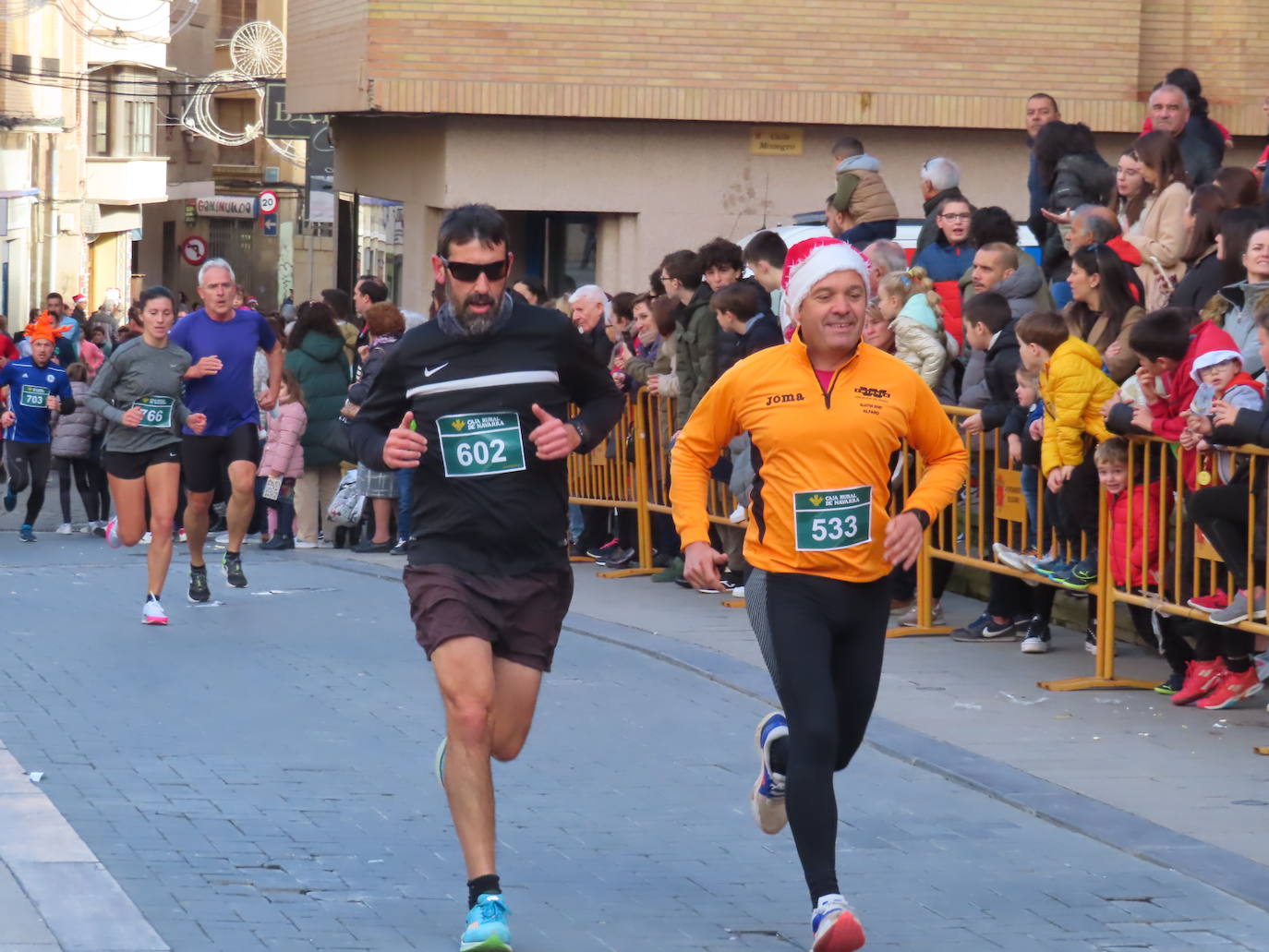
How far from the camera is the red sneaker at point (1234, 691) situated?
9336 millimetres

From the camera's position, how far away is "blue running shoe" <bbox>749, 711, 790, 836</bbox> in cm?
622

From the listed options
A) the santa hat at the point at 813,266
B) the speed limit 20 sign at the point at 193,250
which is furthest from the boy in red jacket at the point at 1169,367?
the speed limit 20 sign at the point at 193,250

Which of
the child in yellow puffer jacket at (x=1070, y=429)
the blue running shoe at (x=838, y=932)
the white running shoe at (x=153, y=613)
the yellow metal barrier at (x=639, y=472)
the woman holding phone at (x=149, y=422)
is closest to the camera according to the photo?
the blue running shoe at (x=838, y=932)

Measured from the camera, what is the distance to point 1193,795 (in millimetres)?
7789

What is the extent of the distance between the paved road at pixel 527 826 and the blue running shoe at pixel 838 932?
34 centimetres

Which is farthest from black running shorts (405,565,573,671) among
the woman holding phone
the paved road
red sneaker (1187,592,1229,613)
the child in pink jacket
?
the child in pink jacket

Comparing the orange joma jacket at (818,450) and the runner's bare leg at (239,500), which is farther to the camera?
the runner's bare leg at (239,500)

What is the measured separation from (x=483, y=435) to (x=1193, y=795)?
10.5 feet

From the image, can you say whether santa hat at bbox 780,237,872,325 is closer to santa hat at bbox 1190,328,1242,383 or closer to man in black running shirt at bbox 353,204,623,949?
man in black running shirt at bbox 353,204,623,949

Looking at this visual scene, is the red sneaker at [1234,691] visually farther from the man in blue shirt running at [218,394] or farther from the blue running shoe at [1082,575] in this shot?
the man in blue shirt running at [218,394]

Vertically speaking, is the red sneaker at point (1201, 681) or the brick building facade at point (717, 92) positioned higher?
the brick building facade at point (717, 92)

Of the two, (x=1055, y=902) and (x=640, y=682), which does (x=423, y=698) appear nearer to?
(x=640, y=682)

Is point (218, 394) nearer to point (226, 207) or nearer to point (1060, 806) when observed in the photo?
point (1060, 806)

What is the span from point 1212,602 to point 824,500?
12.0 ft
